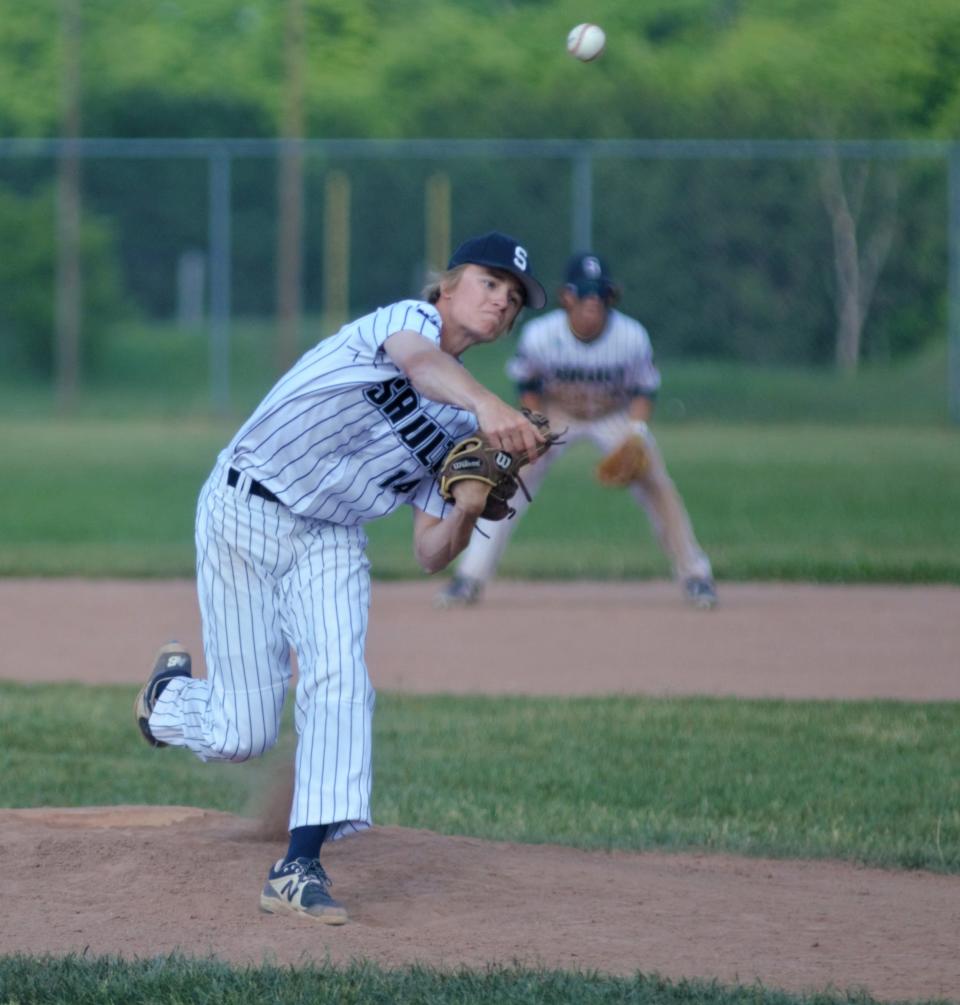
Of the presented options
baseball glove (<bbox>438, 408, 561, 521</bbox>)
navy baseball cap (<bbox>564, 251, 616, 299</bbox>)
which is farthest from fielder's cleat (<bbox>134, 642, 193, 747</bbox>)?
navy baseball cap (<bbox>564, 251, 616, 299</bbox>)

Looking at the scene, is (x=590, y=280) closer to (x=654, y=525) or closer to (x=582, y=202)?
(x=654, y=525)

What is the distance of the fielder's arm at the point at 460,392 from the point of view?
148 inches

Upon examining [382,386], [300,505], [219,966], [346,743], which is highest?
[382,386]

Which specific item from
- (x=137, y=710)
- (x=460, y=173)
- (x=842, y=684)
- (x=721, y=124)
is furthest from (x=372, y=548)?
(x=721, y=124)

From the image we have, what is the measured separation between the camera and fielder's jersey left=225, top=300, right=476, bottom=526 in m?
4.09

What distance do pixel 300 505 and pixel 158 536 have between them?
840 centimetres

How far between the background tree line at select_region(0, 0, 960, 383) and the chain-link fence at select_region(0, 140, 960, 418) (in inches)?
1.5

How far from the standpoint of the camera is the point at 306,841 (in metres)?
4.12

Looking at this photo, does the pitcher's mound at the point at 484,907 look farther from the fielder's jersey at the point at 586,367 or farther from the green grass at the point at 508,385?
the green grass at the point at 508,385

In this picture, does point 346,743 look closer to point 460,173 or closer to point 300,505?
point 300,505

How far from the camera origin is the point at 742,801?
5648 millimetres

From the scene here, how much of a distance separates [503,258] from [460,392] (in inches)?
14.9

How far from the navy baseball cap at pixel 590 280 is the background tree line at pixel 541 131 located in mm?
13429

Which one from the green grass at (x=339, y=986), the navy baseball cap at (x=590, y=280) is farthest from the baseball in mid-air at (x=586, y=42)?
the green grass at (x=339, y=986)
